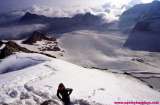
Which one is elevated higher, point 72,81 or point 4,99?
point 4,99

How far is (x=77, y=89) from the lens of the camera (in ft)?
121

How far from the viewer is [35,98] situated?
2839 centimetres

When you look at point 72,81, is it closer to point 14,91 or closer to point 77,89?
point 77,89

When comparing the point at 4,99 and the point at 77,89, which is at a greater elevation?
the point at 4,99

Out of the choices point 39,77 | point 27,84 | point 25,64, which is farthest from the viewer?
point 25,64

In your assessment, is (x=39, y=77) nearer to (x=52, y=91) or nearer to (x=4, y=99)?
(x=52, y=91)

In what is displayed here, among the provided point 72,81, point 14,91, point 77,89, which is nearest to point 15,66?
point 72,81

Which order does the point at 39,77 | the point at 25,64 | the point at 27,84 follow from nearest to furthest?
the point at 27,84
the point at 39,77
the point at 25,64

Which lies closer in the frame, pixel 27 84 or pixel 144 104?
pixel 27 84

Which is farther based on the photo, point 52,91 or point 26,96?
point 52,91

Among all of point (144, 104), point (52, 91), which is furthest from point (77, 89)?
point (144, 104)

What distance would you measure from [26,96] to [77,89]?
31.4 feet

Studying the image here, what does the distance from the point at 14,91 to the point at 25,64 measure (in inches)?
1460

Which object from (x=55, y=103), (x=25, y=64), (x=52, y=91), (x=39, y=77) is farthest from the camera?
(x=25, y=64)
